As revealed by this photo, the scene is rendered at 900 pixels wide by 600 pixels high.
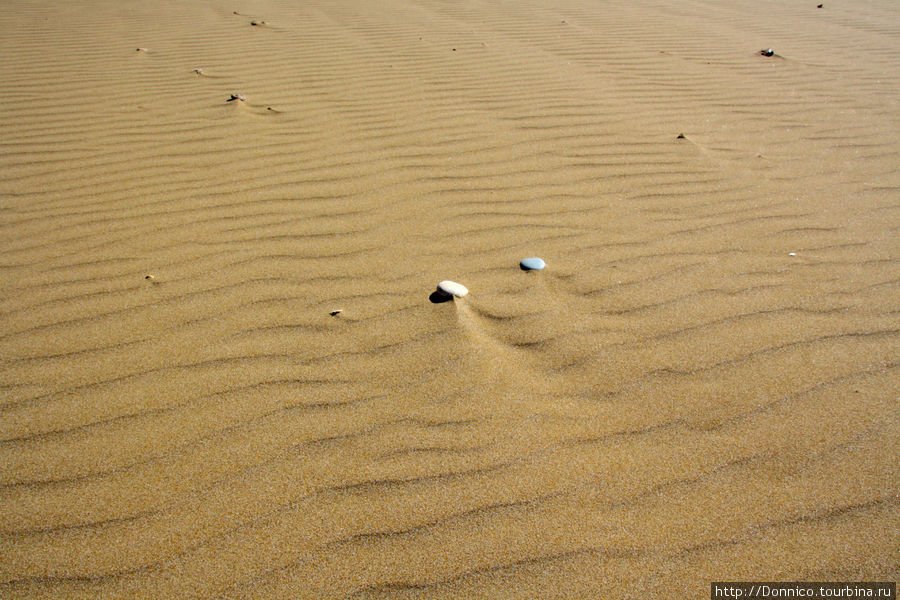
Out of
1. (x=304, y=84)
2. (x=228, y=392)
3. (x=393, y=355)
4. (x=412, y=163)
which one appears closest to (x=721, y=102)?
(x=412, y=163)

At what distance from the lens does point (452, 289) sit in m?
2.22

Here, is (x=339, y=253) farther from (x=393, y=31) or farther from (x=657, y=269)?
(x=393, y=31)

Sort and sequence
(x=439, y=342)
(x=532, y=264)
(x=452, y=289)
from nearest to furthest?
1. (x=439, y=342)
2. (x=452, y=289)
3. (x=532, y=264)

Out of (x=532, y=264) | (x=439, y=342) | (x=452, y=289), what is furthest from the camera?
(x=532, y=264)

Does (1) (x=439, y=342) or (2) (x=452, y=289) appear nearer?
(1) (x=439, y=342)

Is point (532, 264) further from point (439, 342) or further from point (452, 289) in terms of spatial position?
point (439, 342)

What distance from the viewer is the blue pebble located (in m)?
2.40

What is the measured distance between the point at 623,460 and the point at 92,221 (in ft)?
8.21

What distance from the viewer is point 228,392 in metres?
1.82

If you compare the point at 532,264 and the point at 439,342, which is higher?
the point at 532,264

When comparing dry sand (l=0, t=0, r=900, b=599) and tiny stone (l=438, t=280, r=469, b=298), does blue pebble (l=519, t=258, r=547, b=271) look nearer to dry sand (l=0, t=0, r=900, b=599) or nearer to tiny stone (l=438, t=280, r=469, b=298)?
dry sand (l=0, t=0, r=900, b=599)

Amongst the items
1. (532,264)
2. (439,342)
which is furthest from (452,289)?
(532,264)

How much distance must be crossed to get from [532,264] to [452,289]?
1.28 ft

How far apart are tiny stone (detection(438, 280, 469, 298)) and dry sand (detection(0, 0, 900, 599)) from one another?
44 mm
